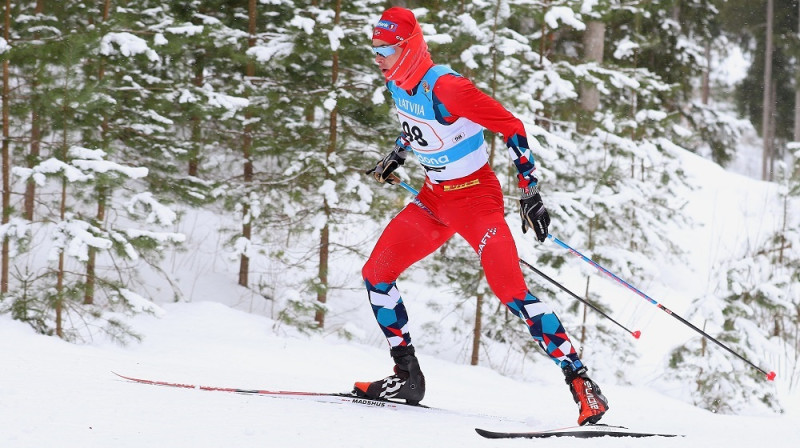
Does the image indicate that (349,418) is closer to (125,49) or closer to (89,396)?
(89,396)

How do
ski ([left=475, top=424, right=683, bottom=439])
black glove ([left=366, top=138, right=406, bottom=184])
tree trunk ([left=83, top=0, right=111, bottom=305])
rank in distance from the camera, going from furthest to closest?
tree trunk ([left=83, top=0, right=111, bottom=305]) < black glove ([left=366, top=138, right=406, bottom=184]) < ski ([left=475, top=424, right=683, bottom=439])

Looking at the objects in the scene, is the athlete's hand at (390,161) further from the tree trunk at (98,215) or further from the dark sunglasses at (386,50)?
the tree trunk at (98,215)

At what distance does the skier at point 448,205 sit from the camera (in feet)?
12.1

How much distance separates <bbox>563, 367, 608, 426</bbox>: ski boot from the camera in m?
3.61

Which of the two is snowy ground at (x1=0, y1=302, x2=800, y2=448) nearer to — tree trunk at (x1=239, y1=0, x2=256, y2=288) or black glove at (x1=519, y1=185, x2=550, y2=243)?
black glove at (x1=519, y1=185, x2=550, y2=243)

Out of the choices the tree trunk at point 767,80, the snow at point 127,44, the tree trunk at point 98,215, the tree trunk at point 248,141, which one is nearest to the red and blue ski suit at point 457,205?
the tree trunk at point 98,215

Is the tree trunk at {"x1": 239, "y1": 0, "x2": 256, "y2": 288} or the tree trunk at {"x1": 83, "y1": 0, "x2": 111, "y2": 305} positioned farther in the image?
the tree trunk at {"x1": 239, "y1": 0, "x2": 256, "y2": 288}

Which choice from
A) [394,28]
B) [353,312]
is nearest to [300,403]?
[394,28]

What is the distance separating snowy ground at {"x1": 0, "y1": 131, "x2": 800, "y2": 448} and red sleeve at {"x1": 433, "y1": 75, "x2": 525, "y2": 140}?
157 centimetres

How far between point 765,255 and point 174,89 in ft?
22.9

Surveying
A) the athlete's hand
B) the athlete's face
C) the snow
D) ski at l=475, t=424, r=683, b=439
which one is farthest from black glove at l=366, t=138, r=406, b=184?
the snow

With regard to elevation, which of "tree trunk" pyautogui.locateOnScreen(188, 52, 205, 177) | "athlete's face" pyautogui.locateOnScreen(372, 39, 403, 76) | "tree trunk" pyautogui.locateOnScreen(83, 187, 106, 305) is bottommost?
"tree trunk" pyautogui.locateOnScreen(83, 187, 106, 305)

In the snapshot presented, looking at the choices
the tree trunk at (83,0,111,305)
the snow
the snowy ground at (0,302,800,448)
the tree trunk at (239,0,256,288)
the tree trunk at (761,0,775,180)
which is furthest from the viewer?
the tree trunk at (761,0,775,180)

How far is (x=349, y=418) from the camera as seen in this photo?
3543 millimetres
